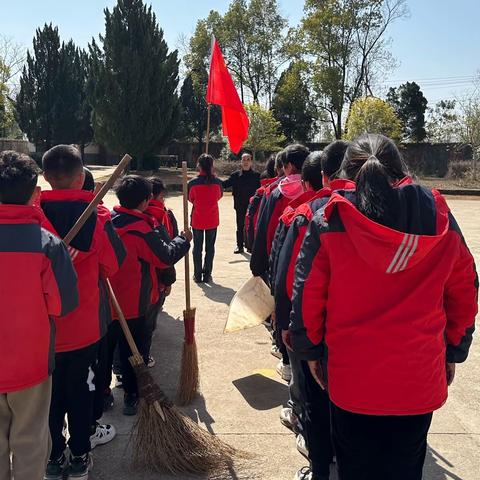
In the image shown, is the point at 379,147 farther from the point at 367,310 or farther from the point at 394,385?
the point at 394,385

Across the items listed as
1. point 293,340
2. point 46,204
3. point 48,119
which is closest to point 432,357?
point 293,340

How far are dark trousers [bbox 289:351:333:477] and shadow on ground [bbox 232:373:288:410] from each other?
1.01m

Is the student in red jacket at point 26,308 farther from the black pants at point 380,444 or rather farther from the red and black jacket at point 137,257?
the black pants at point 380,444

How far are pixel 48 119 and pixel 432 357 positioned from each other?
121 feet

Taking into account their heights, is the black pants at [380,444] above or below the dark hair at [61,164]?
below

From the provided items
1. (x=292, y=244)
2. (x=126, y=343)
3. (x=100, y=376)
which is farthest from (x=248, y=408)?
(x=292, y=244)

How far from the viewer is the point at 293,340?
6.82 ft

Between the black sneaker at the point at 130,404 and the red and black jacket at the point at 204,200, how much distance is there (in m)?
3.85

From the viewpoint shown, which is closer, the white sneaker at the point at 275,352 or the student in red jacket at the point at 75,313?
the student in red jacket at the point at 75,313

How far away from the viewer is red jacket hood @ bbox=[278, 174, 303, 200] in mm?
3658

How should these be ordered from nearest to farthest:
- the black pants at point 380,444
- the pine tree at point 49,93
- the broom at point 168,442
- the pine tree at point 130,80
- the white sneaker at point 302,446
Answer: the black pants at point 380,444
the broom at point 168,442
the white sneaker at point 302,446
the pine tree at point 130,80
the pine tree at point 49,93

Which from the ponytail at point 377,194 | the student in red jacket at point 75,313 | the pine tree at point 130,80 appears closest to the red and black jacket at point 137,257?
the student in red jacket at point 75,313

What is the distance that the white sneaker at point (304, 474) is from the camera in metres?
2.79

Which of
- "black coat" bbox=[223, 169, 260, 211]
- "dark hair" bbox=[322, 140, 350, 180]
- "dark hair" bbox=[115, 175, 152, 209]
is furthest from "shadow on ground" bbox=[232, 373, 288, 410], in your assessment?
"black coat" bbox=[223, 169, 260, 211]
